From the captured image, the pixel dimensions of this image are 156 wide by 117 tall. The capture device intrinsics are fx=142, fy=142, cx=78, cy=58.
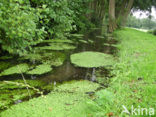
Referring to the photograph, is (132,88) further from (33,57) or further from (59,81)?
(33,57)

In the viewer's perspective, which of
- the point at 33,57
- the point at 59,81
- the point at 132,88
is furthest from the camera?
the point at 33,57

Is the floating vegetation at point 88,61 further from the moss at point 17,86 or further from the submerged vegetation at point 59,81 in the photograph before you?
the moss at point 17,86

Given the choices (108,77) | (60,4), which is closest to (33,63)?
(108,77)

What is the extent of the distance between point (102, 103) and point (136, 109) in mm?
436

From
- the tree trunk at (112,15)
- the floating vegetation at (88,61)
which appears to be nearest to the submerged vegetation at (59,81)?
the floating vegetation at (88,61)

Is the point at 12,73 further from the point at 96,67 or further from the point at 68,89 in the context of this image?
the point at 96,67

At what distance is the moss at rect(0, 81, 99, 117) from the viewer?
1.88 metres

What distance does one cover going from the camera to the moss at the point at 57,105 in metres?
1.88

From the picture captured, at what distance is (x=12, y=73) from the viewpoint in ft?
9.92

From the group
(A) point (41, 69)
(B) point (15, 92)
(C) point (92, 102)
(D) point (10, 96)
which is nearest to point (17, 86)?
(B) point (15, 92)

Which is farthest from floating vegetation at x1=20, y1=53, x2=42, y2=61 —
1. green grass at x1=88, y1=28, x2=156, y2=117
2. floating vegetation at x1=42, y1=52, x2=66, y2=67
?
green grass at x1=88, y1=28, x2=156, y2=117

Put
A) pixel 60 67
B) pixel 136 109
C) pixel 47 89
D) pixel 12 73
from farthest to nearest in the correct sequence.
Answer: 1. pixel 60 67
2. pixel 12 73
3. pixel 47 89
4. pixel 136 109

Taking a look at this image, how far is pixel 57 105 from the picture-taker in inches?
81.3

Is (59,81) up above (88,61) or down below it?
below
